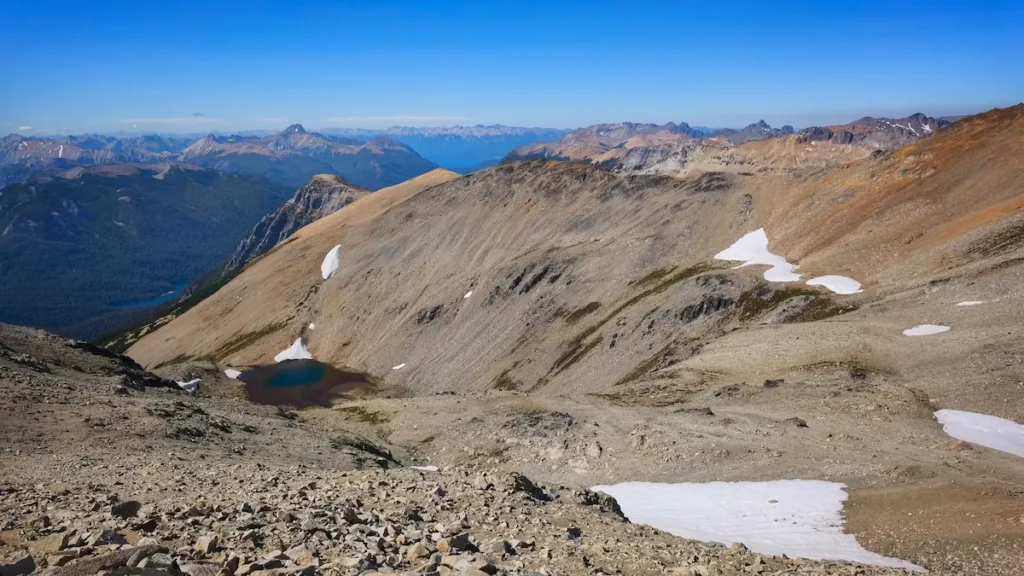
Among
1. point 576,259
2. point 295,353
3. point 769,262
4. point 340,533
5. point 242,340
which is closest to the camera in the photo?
point 340,533

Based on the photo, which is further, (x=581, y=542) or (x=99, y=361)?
(x=99, y=361)

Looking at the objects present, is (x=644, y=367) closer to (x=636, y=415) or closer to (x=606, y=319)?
(x=606, y=319)

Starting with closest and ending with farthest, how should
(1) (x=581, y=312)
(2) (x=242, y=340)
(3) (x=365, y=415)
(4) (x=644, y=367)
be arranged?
(3) (x=365, y=415) < (4) (x=644, y=367) < (1) (x=581, y=312) < (2) (x=242, y=340)

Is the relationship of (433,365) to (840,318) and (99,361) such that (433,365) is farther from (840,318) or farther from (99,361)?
(840,318)

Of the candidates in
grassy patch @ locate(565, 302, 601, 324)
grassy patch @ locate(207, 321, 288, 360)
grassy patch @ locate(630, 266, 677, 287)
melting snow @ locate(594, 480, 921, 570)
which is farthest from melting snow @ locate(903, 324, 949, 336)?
grassy patch @ locate(207, 321, 288, 360)

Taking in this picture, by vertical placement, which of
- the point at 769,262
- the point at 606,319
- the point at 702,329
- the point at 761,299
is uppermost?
the point at 769,262

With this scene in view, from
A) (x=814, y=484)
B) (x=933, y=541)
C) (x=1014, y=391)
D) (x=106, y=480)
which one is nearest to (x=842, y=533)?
(x=933, y=541)

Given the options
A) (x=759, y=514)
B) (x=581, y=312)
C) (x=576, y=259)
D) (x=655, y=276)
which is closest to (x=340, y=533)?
(x=759, y=514)

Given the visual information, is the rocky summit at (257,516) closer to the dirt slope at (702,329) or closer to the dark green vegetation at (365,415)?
the dirt slope at (702,329)
